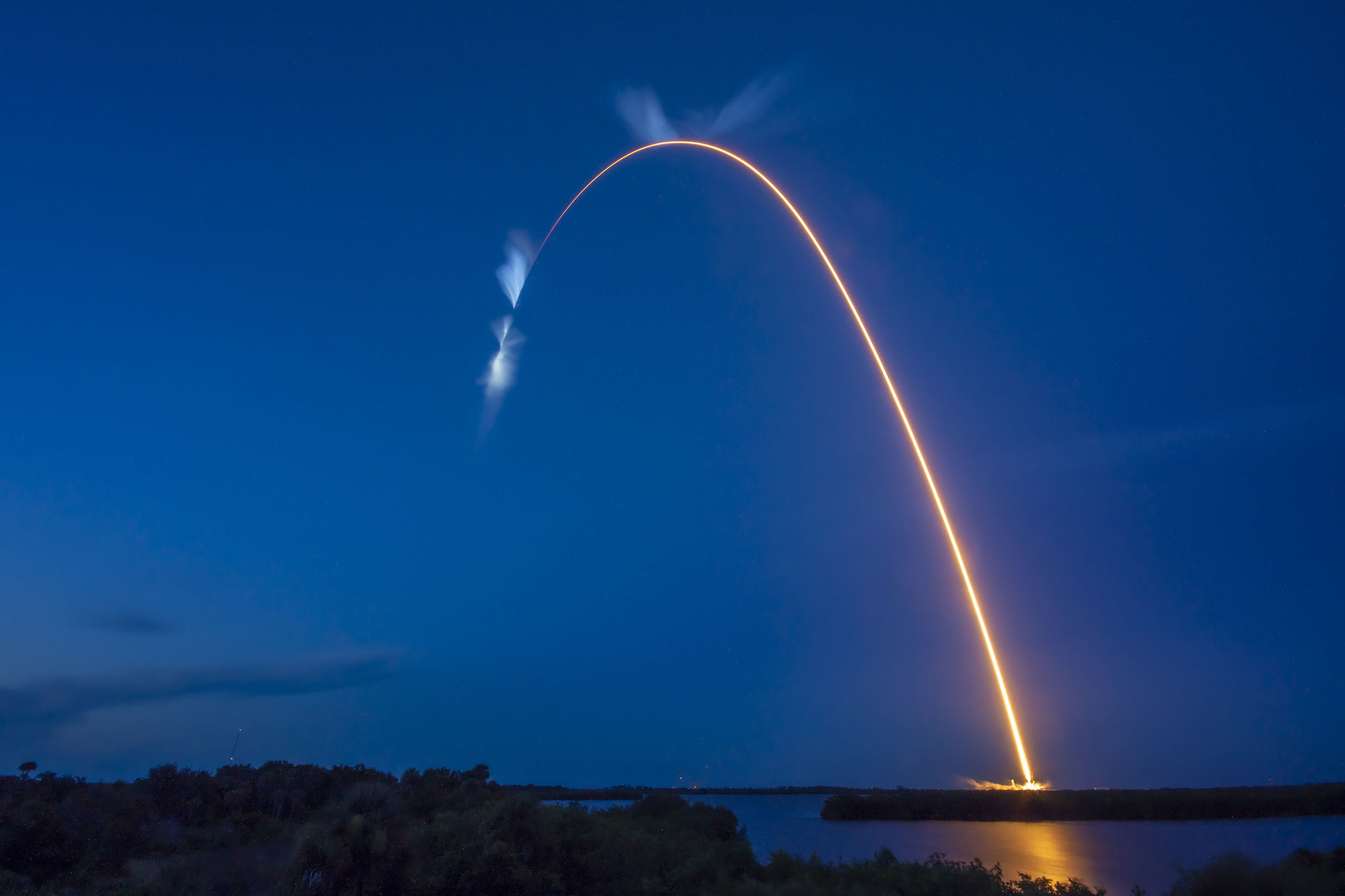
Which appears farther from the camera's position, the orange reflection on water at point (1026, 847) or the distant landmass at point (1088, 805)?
the distant landmass at point (1088, 805)

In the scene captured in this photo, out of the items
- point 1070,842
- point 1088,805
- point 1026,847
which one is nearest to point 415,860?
point 1026,847

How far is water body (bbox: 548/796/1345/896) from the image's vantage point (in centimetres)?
4147

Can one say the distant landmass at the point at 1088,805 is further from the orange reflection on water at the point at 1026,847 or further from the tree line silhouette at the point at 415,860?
the tree line silhouette at the point at 415,860

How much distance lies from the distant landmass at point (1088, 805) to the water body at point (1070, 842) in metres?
2.47

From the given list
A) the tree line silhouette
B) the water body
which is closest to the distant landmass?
the water body

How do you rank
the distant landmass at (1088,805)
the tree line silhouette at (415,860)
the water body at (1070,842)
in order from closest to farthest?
the tree line silhouette at (415,860) < the water body at (1070,842) < the distant landmass at (1088,805)

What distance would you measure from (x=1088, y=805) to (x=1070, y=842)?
144 feet

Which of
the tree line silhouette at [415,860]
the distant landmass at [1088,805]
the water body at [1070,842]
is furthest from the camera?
the distant landmass at [1088,805]

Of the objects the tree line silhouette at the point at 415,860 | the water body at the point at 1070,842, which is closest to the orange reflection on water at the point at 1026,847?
the water body at the point at 1070,842

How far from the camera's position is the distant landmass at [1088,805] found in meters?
92.5

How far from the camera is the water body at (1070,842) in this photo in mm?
41469

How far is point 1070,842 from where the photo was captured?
223 ft

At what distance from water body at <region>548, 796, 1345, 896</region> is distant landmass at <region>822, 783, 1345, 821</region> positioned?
2473 millimetres

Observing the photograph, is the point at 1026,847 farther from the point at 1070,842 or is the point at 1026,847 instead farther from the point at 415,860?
the point at 415,860
